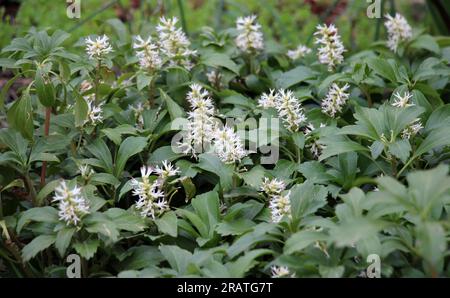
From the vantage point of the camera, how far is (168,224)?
1.96 metres

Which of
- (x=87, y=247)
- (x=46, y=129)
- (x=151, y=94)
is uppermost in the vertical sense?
(x=151, y=94)

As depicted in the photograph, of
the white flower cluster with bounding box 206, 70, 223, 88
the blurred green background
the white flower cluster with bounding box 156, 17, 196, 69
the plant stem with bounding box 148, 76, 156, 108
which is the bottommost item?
the plant stem with bounding box 148, 76, 156, 108

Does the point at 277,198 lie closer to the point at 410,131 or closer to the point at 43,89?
the point at 410,131

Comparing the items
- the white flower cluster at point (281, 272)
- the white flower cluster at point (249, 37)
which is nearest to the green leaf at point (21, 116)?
the white flower cluster at point (281, 272)

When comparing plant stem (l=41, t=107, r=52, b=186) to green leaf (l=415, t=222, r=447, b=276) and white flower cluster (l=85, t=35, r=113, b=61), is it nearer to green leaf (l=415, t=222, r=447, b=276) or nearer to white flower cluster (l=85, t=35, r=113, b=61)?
white flower cluster (l=85, t=35, r=113, b=61)

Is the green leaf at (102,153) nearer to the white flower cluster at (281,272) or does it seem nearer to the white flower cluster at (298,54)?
the white flower cluster at (281,272)

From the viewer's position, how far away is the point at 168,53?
268 cm

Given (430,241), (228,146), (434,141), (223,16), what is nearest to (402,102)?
(434,141)

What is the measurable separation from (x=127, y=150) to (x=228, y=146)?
0.40 m

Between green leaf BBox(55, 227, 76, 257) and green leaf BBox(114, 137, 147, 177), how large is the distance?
16.5 inches

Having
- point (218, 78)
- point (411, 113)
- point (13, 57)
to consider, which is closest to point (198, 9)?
point (218, 78)

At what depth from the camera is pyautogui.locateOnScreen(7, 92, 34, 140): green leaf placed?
2.13 m

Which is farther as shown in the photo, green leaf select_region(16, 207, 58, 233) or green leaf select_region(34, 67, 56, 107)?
green leaf select_region(34, 67, 56, 107)

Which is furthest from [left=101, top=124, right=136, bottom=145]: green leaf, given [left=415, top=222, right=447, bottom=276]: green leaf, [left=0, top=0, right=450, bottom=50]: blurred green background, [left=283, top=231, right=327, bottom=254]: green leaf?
[left=0, top=0, right=450, bottom=50]: blurred green background
